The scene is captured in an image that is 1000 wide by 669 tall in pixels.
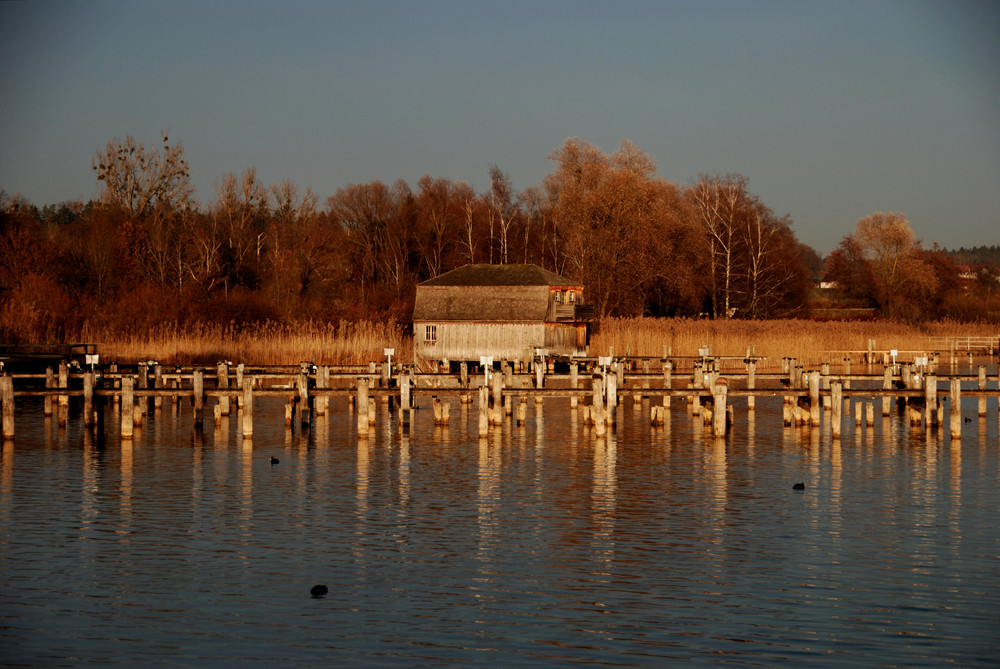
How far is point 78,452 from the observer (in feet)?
93.1

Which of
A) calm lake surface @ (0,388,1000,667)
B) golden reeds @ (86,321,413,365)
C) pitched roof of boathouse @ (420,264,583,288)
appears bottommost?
calm lake surface @ (0,388,1000,667)

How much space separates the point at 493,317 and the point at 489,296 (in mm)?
1244

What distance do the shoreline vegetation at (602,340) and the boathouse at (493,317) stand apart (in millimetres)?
1717

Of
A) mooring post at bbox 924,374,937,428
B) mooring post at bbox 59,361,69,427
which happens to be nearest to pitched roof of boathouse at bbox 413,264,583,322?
mooring post at bbox 59,361,69,427

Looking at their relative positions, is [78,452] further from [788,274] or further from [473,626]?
[788,274]

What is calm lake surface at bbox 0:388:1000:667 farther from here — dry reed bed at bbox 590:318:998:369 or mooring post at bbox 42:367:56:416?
dry reed bed at bbox 590:318:998:369

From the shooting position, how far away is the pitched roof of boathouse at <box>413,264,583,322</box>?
5916cm

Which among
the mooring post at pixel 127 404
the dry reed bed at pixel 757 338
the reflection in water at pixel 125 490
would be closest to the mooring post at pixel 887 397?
the dry reed bed at pixel 757 338

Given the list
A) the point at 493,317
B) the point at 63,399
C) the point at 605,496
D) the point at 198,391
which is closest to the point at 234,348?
the point at 493,317

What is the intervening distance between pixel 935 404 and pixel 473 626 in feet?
70.9

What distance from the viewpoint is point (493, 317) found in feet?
194

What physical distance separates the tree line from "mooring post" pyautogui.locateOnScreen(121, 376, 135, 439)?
25397 mm

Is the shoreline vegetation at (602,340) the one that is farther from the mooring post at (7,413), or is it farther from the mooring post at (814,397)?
the mooring post at (7,413)

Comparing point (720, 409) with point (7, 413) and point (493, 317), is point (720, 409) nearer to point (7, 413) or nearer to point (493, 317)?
point (7, 413)
